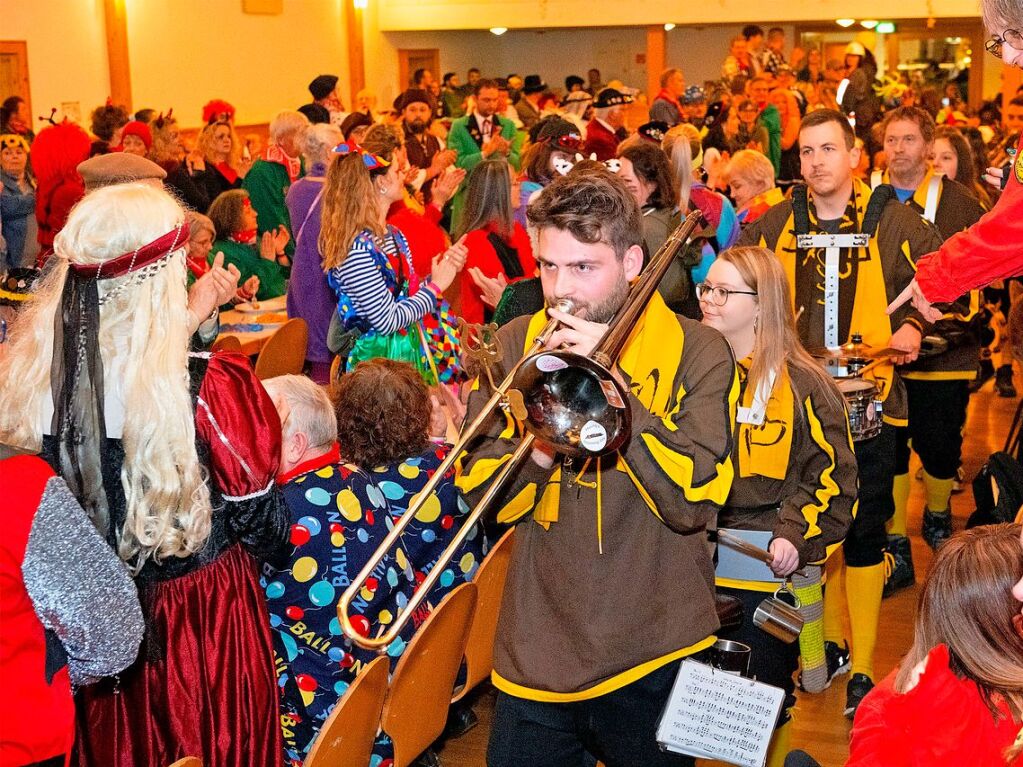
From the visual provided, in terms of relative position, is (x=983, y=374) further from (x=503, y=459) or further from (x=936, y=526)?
(x=503, y=459)

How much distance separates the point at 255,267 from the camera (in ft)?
23.2

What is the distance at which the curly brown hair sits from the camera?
3.24 metres

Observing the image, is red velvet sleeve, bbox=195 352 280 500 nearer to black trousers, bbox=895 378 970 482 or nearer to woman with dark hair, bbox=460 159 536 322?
woman with dark hair, bbox=460 159 536 322

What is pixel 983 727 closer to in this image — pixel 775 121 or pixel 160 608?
pixel 160 608

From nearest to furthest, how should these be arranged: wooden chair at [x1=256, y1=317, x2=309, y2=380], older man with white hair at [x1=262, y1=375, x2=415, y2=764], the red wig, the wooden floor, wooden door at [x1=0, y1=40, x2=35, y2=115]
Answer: older man with white hair at [x1=262, y1=375, x2=415, y2=764], the wooden floor, wooden chair at [x1=256, y1=317, x2=309, y2=380], the red wig, wooden door at [x1=0, y1=40, x2=35, y2=115]

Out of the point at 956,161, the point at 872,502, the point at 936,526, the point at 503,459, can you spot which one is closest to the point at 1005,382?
the point at 956,161

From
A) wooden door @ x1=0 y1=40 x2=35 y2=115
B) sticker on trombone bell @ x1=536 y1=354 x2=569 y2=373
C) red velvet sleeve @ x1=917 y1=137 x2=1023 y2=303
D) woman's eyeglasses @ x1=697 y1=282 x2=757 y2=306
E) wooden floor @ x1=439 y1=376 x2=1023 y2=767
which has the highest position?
wooden door @ x1=0 y1=40 x2=35 y2=115

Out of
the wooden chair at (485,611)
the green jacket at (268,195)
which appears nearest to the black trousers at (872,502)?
the wooden chair at (485,611)

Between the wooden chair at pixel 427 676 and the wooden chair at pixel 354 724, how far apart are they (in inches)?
4.5

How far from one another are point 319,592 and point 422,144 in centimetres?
714

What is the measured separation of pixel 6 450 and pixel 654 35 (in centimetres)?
1538

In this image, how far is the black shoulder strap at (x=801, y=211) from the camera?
4285 millimetres

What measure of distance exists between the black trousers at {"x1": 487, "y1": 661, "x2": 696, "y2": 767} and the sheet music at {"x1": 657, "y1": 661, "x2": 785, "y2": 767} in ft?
0.10

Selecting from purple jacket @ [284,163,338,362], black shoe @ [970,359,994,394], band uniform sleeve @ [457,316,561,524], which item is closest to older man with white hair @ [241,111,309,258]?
purple jacket @ [284,163,338,362]
